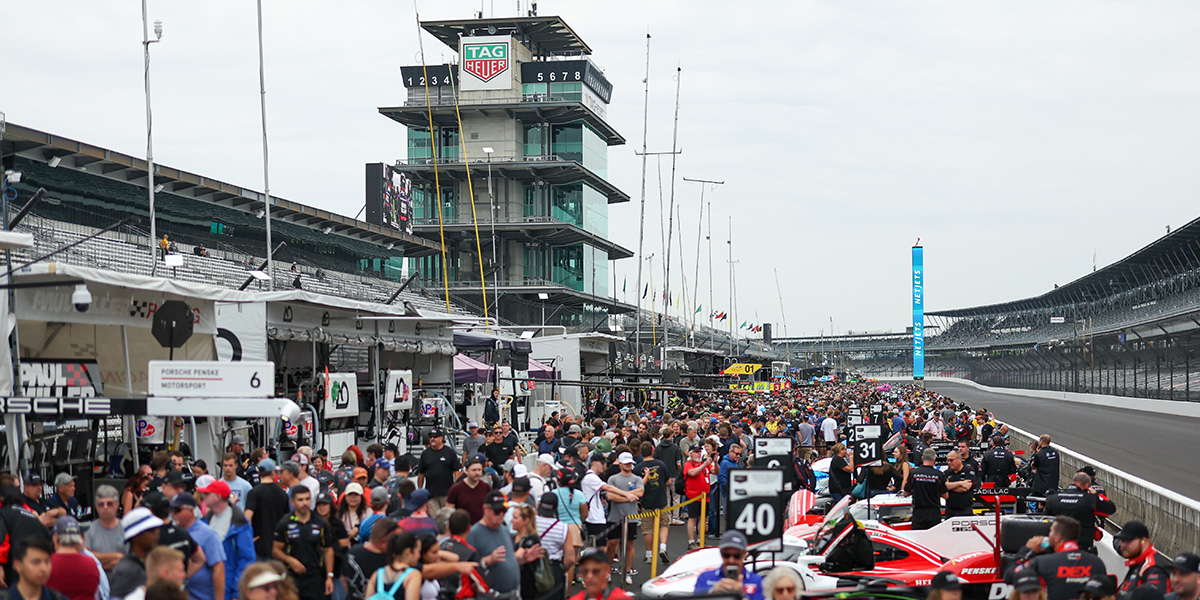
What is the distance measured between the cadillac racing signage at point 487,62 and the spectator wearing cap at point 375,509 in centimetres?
6932

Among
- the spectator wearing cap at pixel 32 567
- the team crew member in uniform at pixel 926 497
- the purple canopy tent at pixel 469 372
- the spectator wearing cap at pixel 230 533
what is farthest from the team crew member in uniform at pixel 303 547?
the purple canopy tent at pixel 469 372

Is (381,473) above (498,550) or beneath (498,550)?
above

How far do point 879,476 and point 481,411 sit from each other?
17960mm

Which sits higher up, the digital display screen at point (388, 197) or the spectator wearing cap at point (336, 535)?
the digital display screen at point (388, 197)

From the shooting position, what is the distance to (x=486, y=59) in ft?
256

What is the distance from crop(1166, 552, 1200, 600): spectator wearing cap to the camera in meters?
7.73

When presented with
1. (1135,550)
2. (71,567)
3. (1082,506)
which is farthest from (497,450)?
(71,567)

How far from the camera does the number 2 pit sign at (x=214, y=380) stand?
11.0 meters

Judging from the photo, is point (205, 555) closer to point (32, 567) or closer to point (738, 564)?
point (32, 567)

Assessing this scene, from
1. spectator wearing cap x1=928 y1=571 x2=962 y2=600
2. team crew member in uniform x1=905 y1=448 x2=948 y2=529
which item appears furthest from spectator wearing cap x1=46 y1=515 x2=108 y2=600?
team crew member in uniform x1=905 y1=448 x2=948 y2=529

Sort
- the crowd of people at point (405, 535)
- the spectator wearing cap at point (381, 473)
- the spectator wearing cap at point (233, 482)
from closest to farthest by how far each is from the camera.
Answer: the crowd of people at point (405, 535)
the spectator wearing cap at point (233, 482)
the spectator wearing cap at point (381, 473)

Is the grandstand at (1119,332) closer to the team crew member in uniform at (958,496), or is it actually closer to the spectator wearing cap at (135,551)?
the team crew member in uniform at (958,496)

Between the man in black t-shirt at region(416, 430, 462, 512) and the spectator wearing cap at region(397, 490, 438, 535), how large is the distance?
4032mm

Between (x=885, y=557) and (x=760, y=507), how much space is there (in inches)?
149
